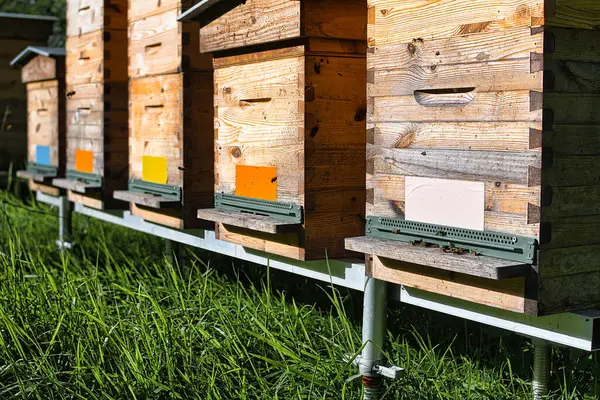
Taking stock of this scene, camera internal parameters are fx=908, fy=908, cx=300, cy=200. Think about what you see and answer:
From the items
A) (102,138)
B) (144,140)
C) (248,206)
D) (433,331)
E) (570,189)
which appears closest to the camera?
(570,189)

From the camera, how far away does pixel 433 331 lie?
14.7ft

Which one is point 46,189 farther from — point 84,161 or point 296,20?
point 296,20

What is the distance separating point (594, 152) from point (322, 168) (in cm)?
125

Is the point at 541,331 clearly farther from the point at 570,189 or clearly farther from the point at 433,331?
the point at 433,331

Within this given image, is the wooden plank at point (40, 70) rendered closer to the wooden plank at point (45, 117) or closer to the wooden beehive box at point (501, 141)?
the wooden plank at point (45, 117)

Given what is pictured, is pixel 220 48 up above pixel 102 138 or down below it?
above

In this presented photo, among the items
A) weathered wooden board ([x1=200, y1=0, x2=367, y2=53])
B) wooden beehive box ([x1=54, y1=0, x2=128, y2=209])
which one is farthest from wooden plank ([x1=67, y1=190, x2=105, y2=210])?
weathered wooden board ([x1=200, y1=0, x2=367, y2=53])

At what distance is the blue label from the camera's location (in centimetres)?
721

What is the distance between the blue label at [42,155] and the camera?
284 inches

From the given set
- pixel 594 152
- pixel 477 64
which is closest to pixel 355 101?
pixel 477 64

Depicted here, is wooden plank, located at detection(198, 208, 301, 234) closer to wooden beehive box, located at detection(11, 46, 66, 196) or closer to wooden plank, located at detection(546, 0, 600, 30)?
wooden plank, located at detection(546, 0, 600, 30)

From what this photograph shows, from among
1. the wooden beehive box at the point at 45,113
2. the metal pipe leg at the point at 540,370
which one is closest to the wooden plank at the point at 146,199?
the wooden beehive box at the point at 45,113

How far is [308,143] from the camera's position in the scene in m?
3.78

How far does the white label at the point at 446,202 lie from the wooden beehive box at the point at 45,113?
442cm
